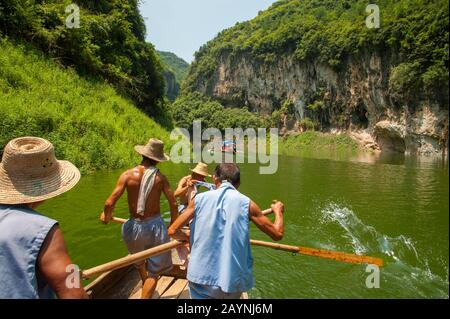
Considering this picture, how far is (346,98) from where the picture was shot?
141ft

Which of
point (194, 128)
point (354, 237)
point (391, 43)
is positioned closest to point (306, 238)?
point (354, 237)

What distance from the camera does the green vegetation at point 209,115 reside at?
59.9 metres

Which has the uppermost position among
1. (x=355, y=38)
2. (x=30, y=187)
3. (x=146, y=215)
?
(x=355, y=38)

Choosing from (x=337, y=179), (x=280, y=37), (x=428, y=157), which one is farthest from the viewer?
(x=280, y=37)

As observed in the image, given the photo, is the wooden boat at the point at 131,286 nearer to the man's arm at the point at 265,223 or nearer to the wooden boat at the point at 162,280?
the wooden boat at the point at 162,280

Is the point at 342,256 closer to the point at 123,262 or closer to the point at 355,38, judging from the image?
the point at 123,262

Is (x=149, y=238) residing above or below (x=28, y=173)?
below

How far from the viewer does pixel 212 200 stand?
2391 millimetres

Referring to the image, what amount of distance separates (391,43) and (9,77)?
3122cm

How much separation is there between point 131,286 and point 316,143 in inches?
1732

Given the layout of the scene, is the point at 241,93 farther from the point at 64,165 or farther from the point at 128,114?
the point at 64,165

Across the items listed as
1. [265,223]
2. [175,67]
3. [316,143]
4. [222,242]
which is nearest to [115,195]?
[222,242]

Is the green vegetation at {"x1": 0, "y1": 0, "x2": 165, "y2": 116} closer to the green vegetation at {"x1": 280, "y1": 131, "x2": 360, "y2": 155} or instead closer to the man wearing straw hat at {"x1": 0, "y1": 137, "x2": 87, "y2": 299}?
the man wearing straw hat at {"x1": 0, "y1": 137, "x2": 87, "y2": 299}

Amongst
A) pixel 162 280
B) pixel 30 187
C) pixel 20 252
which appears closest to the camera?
pixel 20 252
